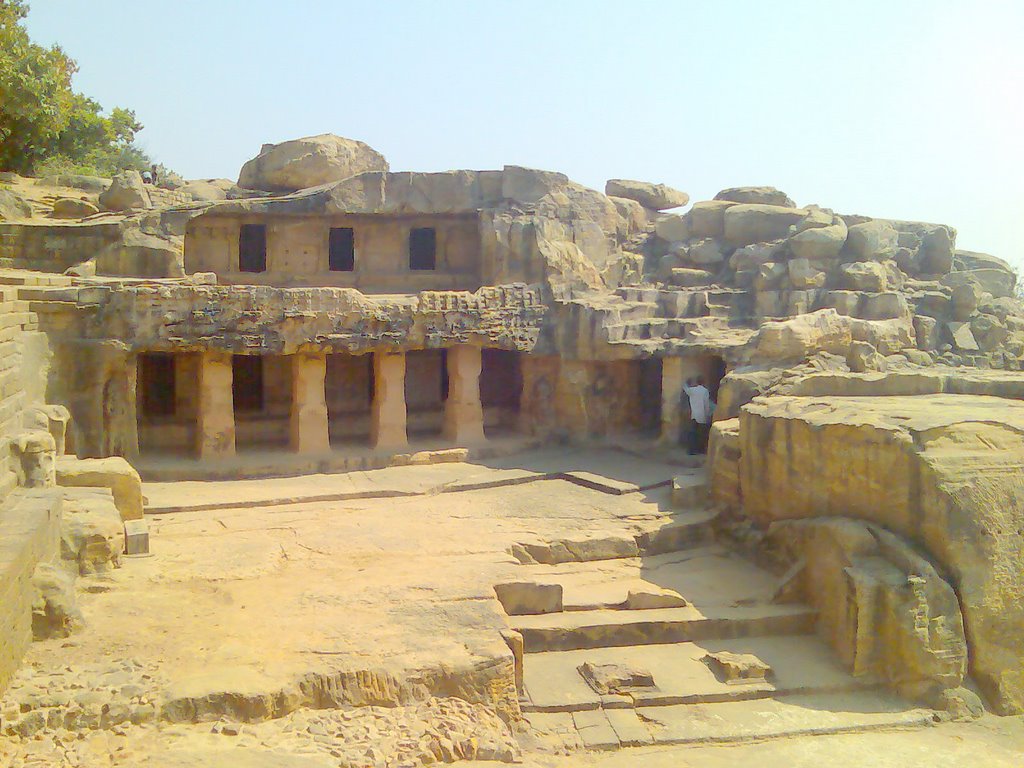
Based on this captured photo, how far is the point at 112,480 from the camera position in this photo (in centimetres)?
881

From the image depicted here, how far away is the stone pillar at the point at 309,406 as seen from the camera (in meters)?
12.5

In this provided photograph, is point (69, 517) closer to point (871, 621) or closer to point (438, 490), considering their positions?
point (438, 490)

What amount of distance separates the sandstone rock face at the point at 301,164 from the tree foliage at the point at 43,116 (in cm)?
492

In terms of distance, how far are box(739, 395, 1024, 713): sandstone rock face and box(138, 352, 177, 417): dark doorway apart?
886 centimetres

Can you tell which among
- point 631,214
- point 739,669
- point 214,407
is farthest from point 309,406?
point 631,214

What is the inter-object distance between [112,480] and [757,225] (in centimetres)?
1219

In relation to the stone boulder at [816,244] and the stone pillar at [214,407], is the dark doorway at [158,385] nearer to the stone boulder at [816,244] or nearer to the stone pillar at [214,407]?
the stone pillar at [214,407]

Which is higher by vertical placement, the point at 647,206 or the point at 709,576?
the point at 647,206

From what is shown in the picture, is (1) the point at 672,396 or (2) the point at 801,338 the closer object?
(2) the point at 801,338

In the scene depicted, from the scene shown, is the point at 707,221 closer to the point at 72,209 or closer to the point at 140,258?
the point at 140,258

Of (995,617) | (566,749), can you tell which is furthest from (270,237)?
(995,617)

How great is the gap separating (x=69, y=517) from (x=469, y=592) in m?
3.40

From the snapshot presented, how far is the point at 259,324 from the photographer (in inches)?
468

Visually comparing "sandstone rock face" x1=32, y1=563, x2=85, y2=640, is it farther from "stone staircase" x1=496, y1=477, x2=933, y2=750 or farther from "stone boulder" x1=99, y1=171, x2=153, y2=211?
"stone boulder" x1=99, y1=171, x2=153, y2=211
